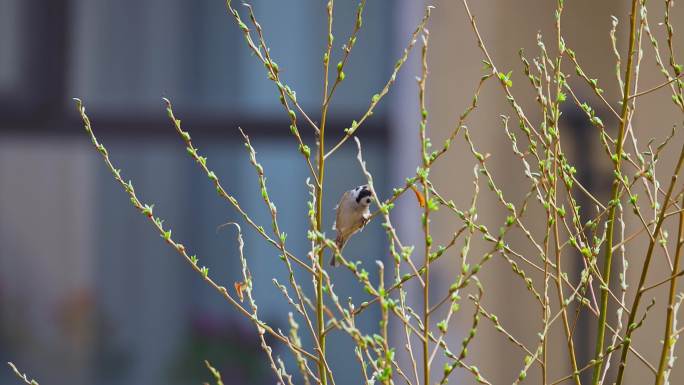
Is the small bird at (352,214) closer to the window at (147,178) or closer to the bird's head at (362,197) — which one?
the bird's head at (362,197)

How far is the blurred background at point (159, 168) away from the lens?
3.21 m

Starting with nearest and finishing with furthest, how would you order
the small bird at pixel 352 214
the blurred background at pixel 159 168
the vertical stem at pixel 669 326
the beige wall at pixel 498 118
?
the vertical stem at pixel 669 326, the small bird at pixel 352 214, the beige wall at pixel 498 118, the blurred background at pixel 159 168

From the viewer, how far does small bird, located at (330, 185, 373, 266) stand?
1072mm

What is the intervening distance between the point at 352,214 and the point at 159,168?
231 cm

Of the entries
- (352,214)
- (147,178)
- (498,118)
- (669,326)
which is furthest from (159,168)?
(669,326)

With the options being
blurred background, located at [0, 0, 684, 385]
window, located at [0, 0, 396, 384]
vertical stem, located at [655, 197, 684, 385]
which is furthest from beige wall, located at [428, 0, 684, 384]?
vertical stem, located at [655, 197, 684, 385]

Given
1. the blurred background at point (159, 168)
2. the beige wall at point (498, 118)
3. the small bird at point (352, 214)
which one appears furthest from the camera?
the blurred background at point (159, 168)

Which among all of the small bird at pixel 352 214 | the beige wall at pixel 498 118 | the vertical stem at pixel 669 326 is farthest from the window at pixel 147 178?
the vertical stem at pixel 669 326

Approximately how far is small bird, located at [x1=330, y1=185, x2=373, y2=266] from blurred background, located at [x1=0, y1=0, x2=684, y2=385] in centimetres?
202

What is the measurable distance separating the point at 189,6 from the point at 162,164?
527 mm

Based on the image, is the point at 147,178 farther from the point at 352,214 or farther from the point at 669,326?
the point at 669,326

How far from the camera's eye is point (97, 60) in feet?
10.9

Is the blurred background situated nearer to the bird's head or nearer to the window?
the window

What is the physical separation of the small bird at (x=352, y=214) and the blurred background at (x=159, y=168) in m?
2.02
